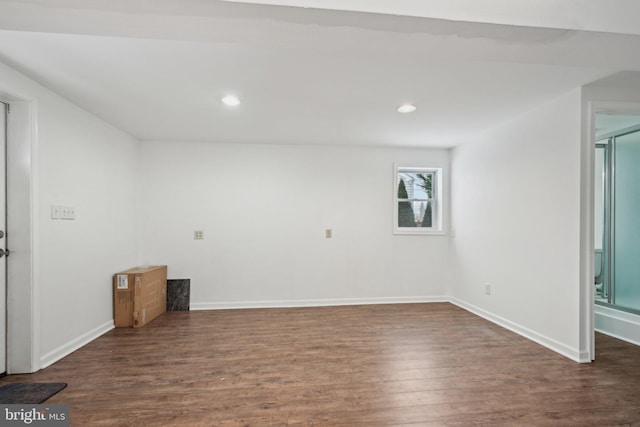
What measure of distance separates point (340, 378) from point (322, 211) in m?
2.52

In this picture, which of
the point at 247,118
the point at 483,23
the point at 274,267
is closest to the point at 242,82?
the point at 247,118

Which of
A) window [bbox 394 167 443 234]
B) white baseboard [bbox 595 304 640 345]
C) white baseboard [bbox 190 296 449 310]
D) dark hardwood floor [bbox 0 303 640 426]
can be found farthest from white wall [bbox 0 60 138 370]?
white baseboard [bbox 595 304 640 345]

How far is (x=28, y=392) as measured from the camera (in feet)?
6.89

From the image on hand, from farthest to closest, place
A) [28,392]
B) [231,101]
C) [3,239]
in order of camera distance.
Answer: [231,101]
[3,239]
[28,392]

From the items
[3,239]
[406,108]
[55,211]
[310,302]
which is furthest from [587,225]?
[3,239]

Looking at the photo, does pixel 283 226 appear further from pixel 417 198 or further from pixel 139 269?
pixel 417 198

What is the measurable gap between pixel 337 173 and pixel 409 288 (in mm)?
2025

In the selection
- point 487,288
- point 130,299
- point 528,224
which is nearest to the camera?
point 528,224

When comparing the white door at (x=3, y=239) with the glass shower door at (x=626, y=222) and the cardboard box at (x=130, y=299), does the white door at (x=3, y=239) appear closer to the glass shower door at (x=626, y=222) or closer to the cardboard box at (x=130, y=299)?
the cardboard box at (x=130, y=299)

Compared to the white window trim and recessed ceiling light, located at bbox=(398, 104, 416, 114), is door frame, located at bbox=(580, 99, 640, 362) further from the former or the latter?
the white window trim

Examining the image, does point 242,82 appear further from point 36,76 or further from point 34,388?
point 34,388

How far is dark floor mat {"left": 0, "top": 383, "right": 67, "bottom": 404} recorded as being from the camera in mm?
2012

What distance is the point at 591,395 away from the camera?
210cm

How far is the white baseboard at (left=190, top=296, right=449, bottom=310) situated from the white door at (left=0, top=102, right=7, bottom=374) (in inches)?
79.6
